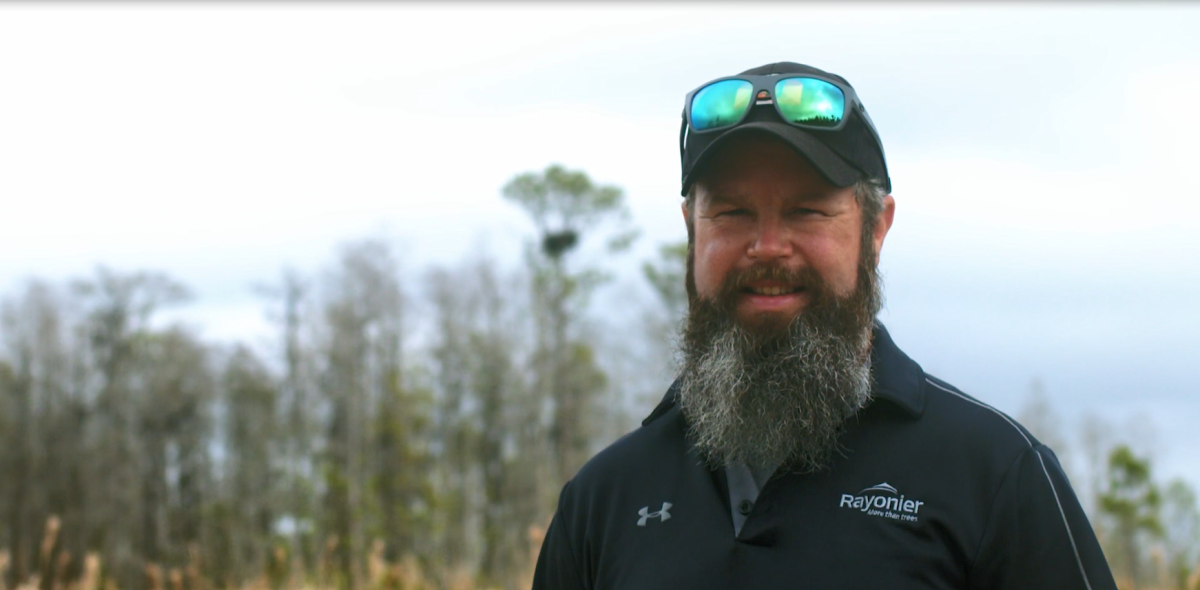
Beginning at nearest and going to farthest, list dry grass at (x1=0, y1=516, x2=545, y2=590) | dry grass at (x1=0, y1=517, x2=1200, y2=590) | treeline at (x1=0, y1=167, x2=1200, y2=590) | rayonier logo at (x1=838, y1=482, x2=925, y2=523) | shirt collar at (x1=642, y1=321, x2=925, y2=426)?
1. rayonier logo at (x1=838, y1=482, x2=925, y2=523)
2. shirt collar at (x1=642, y1=321, x2=925, y2=426)
3. dry grass at (x1=0, y1=517, x2=1200, y2=590)
4. dry grass at (x1=0, y1=516, x2=545, y2=590)
5. treeline at (x1=0, y1=167, x2=1200, y2=590)

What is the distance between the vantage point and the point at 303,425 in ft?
122

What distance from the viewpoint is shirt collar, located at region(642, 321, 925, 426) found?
218cm

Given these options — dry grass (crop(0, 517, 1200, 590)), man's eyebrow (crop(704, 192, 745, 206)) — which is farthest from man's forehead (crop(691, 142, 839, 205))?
dry grass (crop(0, 517, 1200, 590))

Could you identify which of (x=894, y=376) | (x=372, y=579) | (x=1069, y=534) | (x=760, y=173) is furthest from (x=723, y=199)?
(x=372, y=579)

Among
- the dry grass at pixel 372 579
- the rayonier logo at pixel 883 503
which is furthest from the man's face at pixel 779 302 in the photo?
the dry grass at pixel 372 579

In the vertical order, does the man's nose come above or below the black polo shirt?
Answer: above

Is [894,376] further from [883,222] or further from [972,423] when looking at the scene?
[883,222]

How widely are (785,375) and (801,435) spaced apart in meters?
0.17

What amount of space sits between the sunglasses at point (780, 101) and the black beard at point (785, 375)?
12.8 inches

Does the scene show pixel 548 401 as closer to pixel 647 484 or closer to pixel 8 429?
pixel 8 429

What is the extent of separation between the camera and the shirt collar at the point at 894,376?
2178 millimetres

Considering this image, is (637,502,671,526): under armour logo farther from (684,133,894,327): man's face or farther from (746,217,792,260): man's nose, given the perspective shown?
(746,217,792,260): man's nose

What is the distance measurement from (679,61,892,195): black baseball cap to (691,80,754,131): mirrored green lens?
27 mm

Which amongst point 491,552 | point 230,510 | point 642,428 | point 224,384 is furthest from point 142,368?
point 642,428
